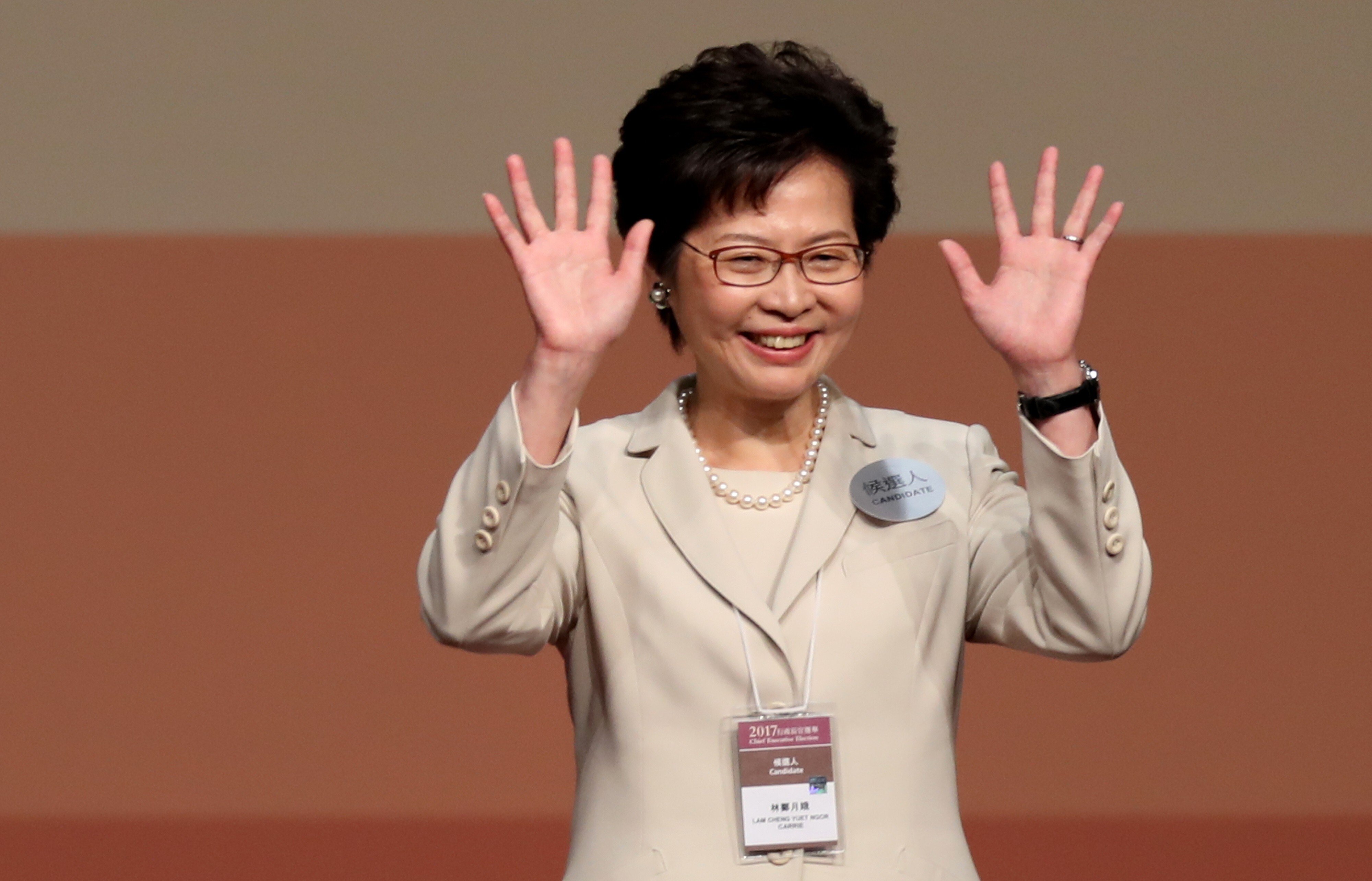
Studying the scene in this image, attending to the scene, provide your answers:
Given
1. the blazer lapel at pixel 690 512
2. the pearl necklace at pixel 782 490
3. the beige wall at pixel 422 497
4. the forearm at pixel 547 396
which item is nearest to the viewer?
the forearm at pixel 547 396

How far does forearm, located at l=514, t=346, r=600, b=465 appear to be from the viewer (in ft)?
5.42

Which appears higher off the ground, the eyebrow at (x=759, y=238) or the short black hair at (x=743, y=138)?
the short black hair at (x=743, y=138)

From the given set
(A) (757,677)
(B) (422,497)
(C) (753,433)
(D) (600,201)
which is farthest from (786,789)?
(B) (422,497)

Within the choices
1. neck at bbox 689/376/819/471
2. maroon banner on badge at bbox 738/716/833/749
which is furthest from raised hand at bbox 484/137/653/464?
maroon banner on badge at bbox 738/716/833/749

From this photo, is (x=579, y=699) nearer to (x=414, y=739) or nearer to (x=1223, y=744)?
(x=414, y=739)

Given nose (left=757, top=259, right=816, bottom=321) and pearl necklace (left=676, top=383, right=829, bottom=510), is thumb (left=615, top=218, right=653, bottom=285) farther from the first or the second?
pearl necklace (left=676, top=383, right=829, bottom=510)

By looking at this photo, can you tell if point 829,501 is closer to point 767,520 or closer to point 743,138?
point 767,520

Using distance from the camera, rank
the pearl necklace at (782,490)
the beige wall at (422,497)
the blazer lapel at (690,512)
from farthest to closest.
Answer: the beige wall at (422,497), the pearl necklace at (782,490), the blazer lapel at (690,512)

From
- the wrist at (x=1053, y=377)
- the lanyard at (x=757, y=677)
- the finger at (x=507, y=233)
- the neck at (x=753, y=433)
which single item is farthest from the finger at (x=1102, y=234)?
the finger at (x=507, y=233)

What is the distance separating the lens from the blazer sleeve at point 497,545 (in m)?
1.66

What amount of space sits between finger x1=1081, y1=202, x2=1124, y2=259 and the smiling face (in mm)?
248

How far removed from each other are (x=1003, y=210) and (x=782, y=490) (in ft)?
1.27

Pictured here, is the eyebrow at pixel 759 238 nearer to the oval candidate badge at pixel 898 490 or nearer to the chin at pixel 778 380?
the chin at pixel 778 380

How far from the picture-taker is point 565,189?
1.71 metres
